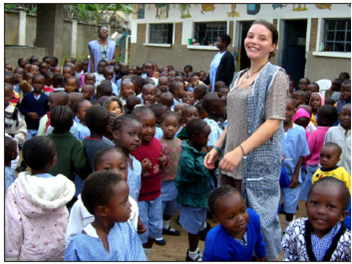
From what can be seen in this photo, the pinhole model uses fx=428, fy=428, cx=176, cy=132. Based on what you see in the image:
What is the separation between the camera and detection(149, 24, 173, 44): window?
15109 millimetres

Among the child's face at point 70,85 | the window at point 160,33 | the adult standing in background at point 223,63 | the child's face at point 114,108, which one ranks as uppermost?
the window at point 160,33

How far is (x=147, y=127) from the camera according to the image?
3.51 meters

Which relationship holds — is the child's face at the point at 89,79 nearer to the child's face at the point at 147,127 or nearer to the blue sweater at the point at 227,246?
the child's face at the point at 147,127

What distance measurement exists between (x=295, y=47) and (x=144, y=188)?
9.45m

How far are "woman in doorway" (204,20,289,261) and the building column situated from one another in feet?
38.8

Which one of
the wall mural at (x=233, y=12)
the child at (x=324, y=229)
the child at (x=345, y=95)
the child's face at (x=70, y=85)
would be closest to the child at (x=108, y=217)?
the child at (x=324, y=229)

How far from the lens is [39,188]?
8.25ft

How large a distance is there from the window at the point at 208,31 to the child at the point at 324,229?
11.2 metres

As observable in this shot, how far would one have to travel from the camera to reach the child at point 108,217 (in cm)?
203

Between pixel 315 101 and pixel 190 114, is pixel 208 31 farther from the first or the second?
pixel 190 114

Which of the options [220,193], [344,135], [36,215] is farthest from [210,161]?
[344,135]

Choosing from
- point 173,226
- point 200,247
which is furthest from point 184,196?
point 173,226

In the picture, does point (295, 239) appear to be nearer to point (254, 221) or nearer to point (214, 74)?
point (254, 221)

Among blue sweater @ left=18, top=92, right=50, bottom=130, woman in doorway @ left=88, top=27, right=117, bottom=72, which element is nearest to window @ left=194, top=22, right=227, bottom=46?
woman in doorway @ left=88, top=27, right=117, bottom=72
